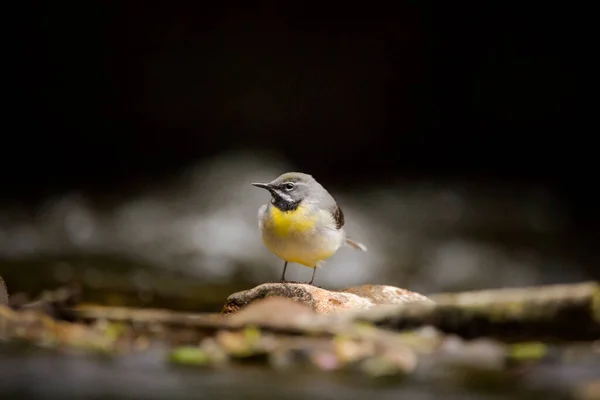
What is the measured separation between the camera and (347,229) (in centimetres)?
962

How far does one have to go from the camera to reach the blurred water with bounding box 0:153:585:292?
9.19m

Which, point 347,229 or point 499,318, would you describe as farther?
point 347,229

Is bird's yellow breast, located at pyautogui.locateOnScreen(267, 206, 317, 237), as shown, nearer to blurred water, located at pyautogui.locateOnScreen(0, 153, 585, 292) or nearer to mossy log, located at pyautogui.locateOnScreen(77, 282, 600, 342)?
mossy log, located at pyautogui.locateOnScreen(77, 282, 600, 342)

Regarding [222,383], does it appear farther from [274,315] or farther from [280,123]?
[280,123]

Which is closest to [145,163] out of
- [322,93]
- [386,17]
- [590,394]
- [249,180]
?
[249,180]

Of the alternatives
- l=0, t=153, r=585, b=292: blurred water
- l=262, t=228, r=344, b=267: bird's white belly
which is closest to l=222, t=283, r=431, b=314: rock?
l=262, t=228, r=344, b=267: bird's white belly

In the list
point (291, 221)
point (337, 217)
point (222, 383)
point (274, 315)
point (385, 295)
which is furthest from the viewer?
point (337, 217)

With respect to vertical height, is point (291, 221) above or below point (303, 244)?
above

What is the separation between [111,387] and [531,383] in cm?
142

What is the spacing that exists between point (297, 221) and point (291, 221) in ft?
0.12

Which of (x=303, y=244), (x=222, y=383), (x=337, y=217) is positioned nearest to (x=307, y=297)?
(x=303, y=244)

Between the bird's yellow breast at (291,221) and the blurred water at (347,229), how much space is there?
12.0 feet

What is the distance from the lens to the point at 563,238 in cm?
1001

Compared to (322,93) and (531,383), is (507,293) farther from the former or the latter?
(322,93)
